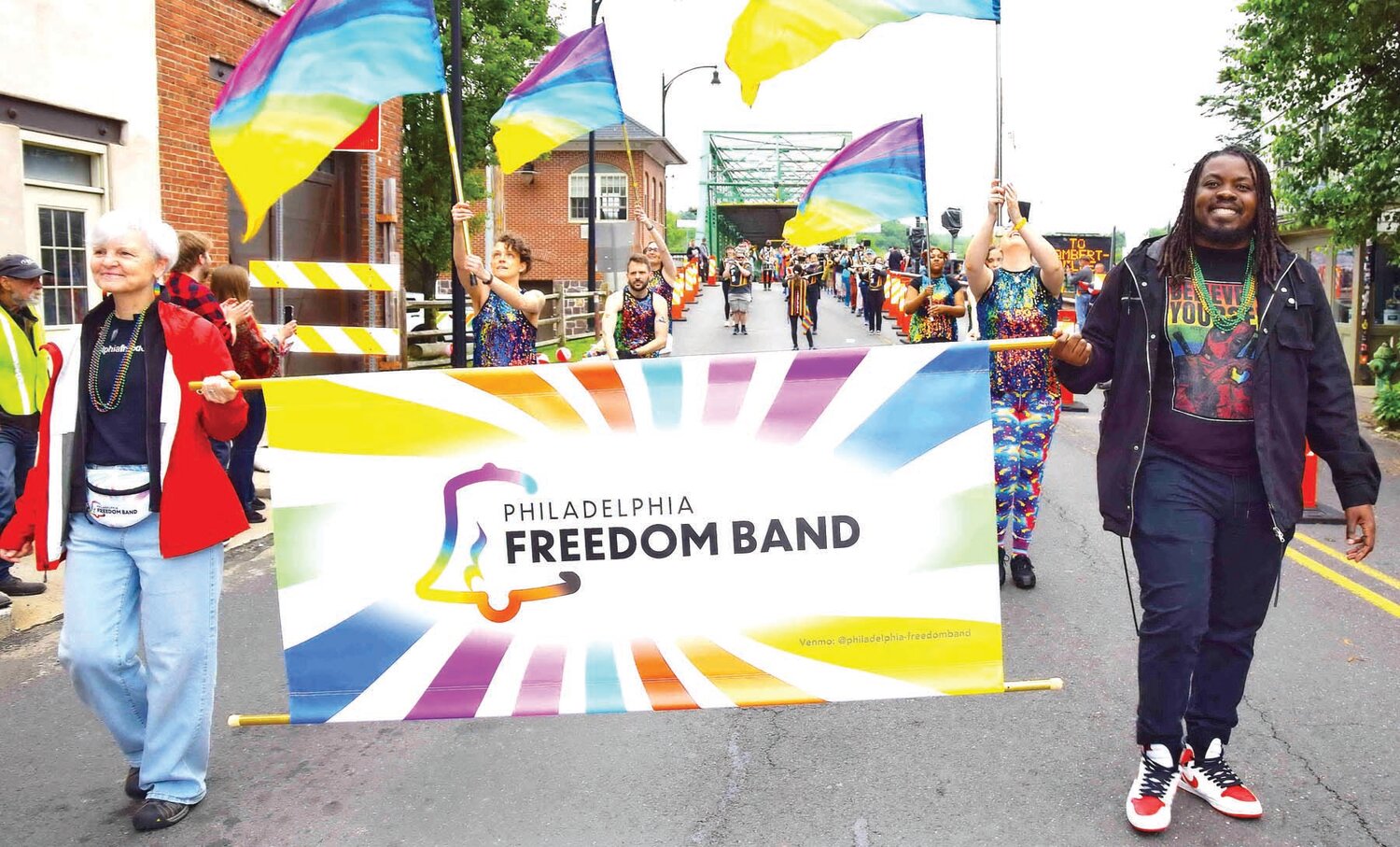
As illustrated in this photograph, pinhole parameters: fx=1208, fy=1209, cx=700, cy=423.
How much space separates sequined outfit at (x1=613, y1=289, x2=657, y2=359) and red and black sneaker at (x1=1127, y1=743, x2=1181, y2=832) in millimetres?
6265

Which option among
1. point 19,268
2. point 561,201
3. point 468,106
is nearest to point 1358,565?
point 19,268

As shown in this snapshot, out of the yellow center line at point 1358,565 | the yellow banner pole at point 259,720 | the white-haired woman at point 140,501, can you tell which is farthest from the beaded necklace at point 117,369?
the yellow center line at point 1358,565

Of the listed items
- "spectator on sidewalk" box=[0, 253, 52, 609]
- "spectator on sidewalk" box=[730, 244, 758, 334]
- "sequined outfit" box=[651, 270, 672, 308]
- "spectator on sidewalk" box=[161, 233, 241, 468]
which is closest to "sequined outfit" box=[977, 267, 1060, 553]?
"spectator on sidewalk" box=[161, 233, 241, 468]

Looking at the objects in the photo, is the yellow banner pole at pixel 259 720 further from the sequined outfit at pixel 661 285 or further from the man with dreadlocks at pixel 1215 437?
the sequined outfit at pixel 661 285

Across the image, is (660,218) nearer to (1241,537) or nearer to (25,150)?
(25,150)

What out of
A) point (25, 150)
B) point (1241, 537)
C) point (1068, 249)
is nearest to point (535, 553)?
point (1241, 537)

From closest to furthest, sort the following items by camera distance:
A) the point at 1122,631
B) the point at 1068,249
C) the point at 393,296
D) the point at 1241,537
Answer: the point at 1241,537, the point at 1122,631, the point at 393,296, the point at 1068,249

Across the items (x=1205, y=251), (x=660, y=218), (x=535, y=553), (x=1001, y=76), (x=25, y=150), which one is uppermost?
(x=660, y=218)

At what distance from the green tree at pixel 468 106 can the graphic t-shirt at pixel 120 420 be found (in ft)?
71.4

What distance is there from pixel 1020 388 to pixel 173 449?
4436mm

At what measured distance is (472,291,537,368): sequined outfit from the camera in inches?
302

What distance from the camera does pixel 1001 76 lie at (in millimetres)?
4992

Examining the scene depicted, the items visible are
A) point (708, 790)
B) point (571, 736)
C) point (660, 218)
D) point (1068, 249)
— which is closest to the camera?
point (708, 790)

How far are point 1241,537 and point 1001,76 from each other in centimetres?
220
